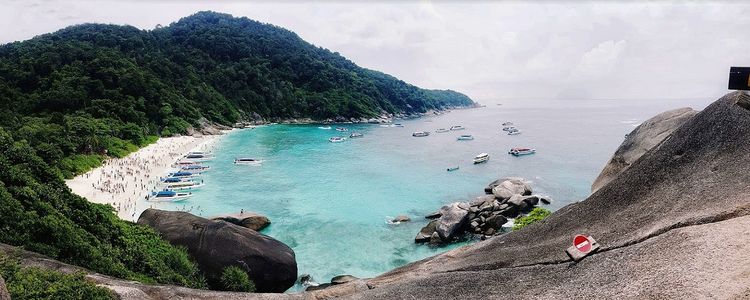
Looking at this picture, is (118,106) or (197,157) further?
(118,106)

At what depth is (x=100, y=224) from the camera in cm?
2169

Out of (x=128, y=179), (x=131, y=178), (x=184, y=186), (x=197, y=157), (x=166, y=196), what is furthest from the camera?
(x=197, y=157)

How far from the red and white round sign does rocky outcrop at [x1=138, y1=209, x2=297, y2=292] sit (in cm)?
1905

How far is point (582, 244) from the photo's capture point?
9.11 meters

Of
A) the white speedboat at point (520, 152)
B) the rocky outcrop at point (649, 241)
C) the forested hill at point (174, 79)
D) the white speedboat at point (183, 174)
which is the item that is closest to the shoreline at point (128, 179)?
the white speedboat at point (183, 174)

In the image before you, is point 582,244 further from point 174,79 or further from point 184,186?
point 174,79

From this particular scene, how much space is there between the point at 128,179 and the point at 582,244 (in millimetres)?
57732

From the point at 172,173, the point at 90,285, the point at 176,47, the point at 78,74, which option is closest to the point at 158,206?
the point at 172,173

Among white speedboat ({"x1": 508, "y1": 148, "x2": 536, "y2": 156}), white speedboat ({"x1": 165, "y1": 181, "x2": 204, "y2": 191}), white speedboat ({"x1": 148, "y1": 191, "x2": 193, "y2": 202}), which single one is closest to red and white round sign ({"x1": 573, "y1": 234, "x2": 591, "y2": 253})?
white speedboat ({"x1": 148, "y1": 191, "x2": 193, "y2": 202})

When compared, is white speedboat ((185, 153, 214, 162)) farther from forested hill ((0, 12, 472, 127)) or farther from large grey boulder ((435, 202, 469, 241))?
large grey boulder ((435, 202, 469, 241))

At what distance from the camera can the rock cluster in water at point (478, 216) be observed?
1431 inches

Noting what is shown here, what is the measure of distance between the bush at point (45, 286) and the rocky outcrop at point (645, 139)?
17.2 metres

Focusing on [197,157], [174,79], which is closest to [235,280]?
[197,157]

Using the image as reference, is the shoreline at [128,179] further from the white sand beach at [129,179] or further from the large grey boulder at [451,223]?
the large grey boulder at [451,223]
